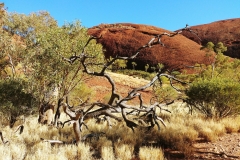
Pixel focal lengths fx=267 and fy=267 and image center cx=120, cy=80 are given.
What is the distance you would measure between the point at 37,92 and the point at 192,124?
24.0ft

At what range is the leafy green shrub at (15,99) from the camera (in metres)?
12.2

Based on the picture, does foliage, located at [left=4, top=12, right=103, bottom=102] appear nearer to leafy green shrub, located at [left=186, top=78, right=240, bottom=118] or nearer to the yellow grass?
leafy green shrub, located at [left=186, top=78, right=240, bottom=118]

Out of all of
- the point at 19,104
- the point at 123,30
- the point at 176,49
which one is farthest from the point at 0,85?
the point at 123,30

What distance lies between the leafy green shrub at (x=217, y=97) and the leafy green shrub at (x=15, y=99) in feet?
24.6

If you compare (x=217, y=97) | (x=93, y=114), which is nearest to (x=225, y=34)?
(x=217, y=97)

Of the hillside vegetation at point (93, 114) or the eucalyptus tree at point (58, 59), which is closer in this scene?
the hillside vegetation at point (93, 114)

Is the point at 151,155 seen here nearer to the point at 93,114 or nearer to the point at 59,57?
the point at 93,114


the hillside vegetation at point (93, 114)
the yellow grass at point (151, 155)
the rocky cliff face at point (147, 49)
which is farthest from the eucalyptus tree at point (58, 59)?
the rocky cliff face at point (147, 49)

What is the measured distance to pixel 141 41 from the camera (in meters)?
62.3

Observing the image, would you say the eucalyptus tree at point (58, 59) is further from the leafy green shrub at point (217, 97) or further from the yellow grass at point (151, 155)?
the yellow grass at point (151, 155)

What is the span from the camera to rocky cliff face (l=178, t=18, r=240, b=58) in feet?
221

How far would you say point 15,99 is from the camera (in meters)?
12.6

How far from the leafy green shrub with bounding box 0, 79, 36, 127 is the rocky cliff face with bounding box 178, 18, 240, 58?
63.3 metres

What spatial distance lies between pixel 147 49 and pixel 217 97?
49.7 metres
